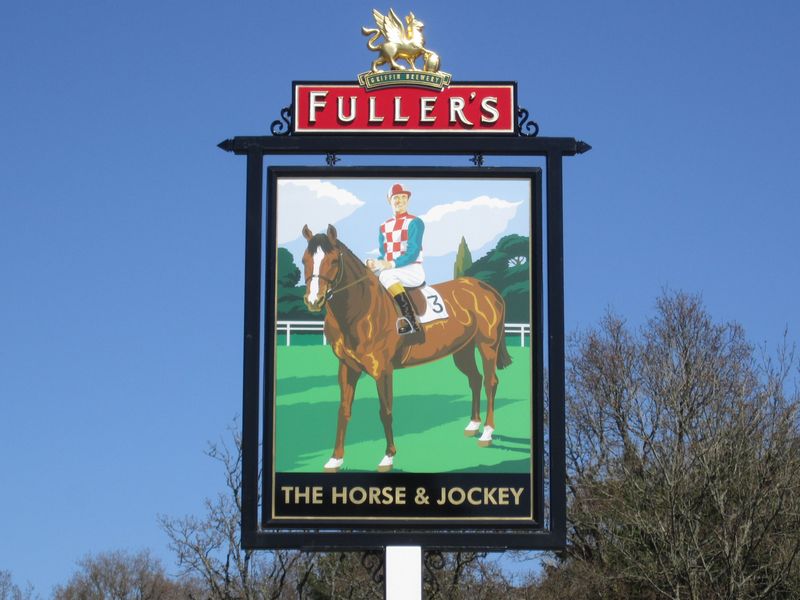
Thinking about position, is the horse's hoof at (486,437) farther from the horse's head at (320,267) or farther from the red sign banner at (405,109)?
the red sign banner at (405,109)

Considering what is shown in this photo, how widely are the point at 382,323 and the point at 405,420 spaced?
109 centimetres

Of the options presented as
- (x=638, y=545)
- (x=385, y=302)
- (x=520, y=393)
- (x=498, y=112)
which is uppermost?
(x=498, y=112)

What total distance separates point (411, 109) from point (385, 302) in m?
2.12

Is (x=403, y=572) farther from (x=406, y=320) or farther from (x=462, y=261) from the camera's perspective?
(x=462, y=261)

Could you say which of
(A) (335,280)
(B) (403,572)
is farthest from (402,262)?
(B) (403,572)

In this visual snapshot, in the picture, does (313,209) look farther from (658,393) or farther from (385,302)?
(658,393)

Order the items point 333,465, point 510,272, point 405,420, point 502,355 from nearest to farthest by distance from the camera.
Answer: point 333,465
point 405,420
point 502,355
point 510,272

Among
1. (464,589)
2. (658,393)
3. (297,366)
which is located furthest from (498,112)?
(464,589)

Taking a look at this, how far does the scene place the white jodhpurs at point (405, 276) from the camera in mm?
15602

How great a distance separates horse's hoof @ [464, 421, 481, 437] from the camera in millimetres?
15180

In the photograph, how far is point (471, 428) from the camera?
49.9 ft

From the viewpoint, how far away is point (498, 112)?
52.7ft

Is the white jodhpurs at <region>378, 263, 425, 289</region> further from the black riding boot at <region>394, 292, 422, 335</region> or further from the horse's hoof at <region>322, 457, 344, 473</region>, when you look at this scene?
the horse's hoof at <region>322, 457, 344, 473</region>

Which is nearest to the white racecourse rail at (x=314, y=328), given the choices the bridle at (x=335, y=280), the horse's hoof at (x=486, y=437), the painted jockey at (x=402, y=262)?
the bridle at (x=335, y=280)
